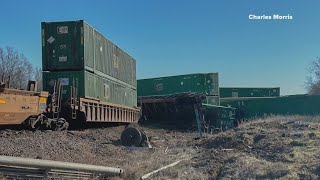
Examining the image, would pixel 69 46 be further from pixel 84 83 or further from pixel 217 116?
pixel 217 116

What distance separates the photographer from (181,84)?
1559 inches

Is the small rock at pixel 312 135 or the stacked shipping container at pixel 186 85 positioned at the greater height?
the stacked shipping container at pixel 186 85

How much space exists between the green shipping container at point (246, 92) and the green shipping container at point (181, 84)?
→ 41.0 feet

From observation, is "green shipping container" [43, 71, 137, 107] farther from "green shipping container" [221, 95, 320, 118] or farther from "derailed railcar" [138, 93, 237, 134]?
"green shipping container" [221, 95, 320, 118]

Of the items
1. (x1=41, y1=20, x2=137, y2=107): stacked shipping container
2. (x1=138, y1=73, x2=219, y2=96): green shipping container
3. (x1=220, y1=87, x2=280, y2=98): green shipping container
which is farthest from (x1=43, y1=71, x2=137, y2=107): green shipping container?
(x1=220, y1=87, x2=280, y2=98): green shipping container

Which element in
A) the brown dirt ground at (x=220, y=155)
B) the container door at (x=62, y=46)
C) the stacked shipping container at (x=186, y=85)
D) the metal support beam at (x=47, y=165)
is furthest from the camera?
the stacked shipping container at (x=186, y=85)

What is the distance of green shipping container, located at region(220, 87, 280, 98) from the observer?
5156 cm

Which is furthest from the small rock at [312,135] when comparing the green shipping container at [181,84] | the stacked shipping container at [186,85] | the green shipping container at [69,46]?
the green shipping container at [181,84]

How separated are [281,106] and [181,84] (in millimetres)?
9895

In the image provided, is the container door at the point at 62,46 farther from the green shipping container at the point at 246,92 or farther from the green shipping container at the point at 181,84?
the green shipping container at the point at 246,92

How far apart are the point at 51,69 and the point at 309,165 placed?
1327 centimetres

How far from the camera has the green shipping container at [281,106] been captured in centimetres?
3962

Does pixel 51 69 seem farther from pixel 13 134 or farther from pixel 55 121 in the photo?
pixel 13 134

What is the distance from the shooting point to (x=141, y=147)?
51.7 ft
